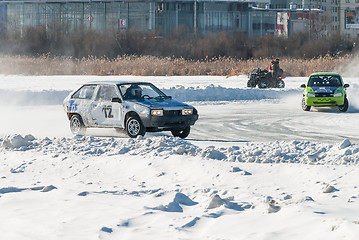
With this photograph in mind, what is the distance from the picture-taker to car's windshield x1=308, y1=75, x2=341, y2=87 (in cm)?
2647

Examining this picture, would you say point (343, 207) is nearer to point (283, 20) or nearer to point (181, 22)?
point (181, 22)

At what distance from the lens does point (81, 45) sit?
72.4 meters

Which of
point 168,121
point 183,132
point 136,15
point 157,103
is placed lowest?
point 183,132

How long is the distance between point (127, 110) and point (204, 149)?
4.23 meters

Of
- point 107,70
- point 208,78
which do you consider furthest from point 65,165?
point 107,70

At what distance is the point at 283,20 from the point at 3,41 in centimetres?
4795

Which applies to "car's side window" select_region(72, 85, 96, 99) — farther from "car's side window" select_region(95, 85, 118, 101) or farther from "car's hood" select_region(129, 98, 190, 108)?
"car's hood" select_region(129, 98, 190, 108)

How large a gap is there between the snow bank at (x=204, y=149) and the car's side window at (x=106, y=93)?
7.57ft

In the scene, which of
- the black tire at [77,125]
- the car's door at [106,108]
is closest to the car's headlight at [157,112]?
the car's door at [106,108]

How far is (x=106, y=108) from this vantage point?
58.1ft

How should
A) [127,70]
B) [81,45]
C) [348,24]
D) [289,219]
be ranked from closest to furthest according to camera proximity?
1. [289,219]
2. [127,70]
3. [81,45]
4. [348,24]

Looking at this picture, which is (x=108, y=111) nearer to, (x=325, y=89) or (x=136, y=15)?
(x=325, y=89)

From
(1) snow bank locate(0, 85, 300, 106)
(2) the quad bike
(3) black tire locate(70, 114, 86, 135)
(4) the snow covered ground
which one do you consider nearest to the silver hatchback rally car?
(3) black tire locate(70, 114, 86, 135)

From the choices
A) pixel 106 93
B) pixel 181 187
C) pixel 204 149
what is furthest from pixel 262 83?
pixel 181 187
